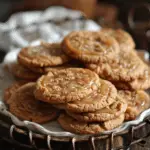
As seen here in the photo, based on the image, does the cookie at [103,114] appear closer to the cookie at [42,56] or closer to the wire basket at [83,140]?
the wire basket at [83,140]

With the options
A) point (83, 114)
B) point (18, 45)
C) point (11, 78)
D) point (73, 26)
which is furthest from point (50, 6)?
point (83, 114)

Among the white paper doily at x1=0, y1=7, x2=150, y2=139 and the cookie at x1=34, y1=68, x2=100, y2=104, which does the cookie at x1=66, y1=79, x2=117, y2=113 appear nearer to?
the cookie at x1=34, y1=68, x2=100, y2=104

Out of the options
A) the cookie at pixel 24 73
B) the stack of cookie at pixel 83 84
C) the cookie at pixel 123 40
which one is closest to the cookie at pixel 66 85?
the stack of cookie at pixel 83 84

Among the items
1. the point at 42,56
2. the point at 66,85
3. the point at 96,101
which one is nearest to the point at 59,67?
the point at 42,56

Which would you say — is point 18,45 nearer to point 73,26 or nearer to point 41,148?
point 73,26

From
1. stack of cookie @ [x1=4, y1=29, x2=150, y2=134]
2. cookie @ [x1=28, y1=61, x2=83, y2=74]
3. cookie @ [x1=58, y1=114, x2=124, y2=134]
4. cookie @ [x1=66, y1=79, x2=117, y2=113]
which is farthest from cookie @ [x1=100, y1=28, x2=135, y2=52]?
cookie @ [x1=58, y1=114, x2=124, y2=134]

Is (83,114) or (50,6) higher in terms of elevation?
(83,114)
